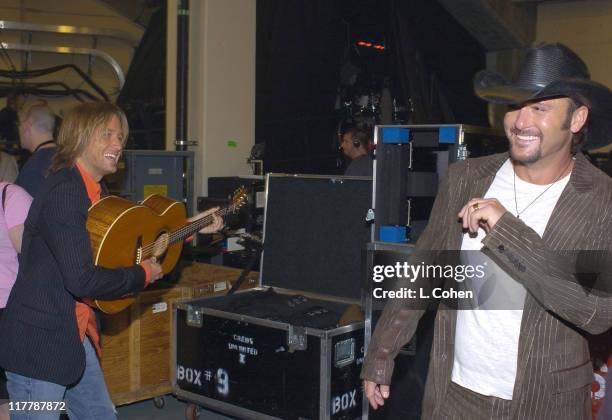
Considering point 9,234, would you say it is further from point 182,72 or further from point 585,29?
point 585,29

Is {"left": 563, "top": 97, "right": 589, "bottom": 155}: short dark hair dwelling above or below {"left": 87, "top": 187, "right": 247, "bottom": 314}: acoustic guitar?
above

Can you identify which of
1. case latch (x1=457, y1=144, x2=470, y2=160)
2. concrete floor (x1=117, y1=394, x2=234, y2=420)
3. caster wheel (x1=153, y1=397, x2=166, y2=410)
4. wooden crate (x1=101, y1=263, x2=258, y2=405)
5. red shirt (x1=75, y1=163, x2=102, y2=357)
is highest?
case latch (x1=457, y1=144, x2=470, y2=160)

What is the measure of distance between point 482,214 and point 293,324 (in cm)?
207

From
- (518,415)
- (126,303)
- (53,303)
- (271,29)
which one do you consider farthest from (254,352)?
(271,29)

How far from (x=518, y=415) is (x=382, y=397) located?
1.34 feet

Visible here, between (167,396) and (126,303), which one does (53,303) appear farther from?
(167,396)

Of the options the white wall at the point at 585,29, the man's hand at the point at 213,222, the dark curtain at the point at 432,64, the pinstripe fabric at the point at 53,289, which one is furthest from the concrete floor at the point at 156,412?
the white wall at the point at 585,29

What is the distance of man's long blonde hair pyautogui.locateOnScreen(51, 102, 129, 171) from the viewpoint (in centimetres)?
254

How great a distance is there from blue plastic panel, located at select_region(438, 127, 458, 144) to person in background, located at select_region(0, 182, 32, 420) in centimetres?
184

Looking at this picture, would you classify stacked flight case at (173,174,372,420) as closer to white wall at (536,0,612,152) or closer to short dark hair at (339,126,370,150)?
short dark hair at (339,126,370,150)

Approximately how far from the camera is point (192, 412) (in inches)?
166

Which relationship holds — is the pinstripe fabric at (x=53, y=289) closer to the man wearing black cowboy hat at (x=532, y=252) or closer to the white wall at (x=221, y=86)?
the man wearing black cowboy hat at (x=532, y=252)

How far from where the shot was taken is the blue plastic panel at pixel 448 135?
10.4ft

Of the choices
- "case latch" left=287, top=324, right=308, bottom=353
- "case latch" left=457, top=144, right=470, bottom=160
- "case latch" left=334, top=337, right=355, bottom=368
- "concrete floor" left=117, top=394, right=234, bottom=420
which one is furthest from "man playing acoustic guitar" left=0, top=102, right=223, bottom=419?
"concrete floor" left=117, top=394, right=234, bottom=420
